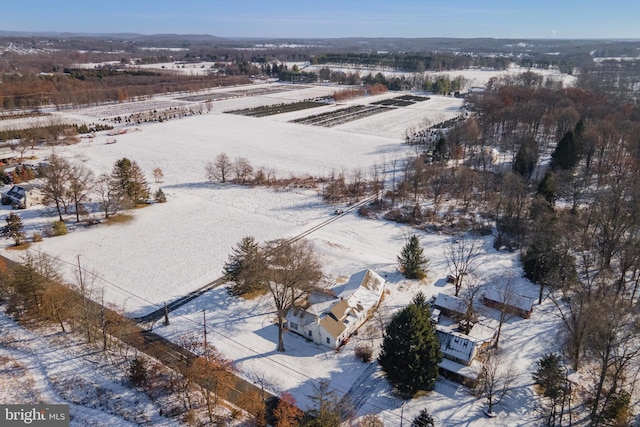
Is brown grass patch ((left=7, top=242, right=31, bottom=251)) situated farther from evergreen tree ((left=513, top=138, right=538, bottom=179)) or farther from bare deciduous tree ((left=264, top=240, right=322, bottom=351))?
evergreen tree ((left=513, top=138, right=538, bottom=179))

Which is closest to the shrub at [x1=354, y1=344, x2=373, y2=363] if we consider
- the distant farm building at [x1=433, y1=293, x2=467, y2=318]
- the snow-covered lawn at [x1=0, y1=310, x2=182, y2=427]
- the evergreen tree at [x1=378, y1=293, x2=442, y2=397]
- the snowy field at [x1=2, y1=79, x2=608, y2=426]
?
the snowy field at [x1=2, y1=79, x2=608, y2=426]

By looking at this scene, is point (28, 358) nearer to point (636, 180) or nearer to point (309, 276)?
point (309, 276)

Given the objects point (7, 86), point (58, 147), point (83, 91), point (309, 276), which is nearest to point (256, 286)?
point (309, 276)

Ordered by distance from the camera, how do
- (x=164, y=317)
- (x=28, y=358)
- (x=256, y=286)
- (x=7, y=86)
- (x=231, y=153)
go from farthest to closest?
(x=7, y=86)
(x=231, y=153)
(x=256, y=286)
(x=164, y=317)
(x=28, y=358)

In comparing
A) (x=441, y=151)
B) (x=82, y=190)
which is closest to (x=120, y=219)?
(x=82, y=190)

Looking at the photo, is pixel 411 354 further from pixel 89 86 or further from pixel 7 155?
pixel 89 86

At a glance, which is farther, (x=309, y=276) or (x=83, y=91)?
(x=83, y=91)
